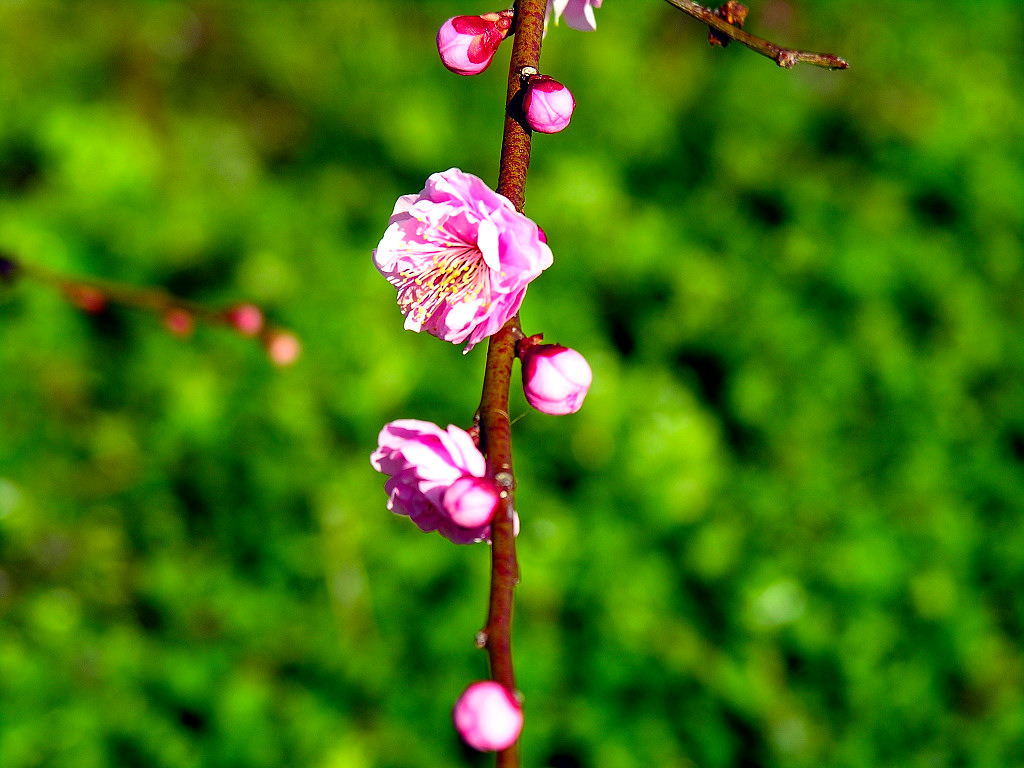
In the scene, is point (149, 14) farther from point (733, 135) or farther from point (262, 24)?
point (733, 135)

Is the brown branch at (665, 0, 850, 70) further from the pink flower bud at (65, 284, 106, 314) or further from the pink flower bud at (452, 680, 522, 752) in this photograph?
the pink flower bud at (65, 284, 106, 314)

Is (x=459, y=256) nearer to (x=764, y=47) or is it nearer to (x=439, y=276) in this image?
(x=439, y=276)

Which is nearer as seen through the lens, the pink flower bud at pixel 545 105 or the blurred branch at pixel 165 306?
the pink flower bud at pixel 545 105

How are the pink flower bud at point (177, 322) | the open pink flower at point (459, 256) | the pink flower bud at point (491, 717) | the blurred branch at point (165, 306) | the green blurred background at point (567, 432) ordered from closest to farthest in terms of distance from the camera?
1. the pink flower bud at point (491, 717)
2. the open pink flower at point (459, 256)
3. the blurred branch at point (165, 306)
4. the pink flower bud at point (177, 322)
5. the green blurred background at point (567, 432)

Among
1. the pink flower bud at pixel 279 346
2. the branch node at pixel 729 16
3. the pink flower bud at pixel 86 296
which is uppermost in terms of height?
the pink flower bud at pixel 279 346

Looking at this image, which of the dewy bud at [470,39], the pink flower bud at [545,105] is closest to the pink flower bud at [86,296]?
the dewy bud at [470,39]

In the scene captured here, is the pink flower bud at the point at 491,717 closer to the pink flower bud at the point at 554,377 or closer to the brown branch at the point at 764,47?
the pink flower bud at the point at 554,377
